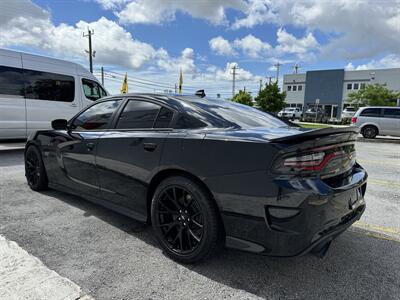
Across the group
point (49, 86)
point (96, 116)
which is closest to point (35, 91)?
point (49, 86)

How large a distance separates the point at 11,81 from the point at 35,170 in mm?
4823

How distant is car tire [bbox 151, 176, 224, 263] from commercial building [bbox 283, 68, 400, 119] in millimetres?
47301

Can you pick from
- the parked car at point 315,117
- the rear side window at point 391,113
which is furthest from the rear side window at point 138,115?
the parked car at point 315,117

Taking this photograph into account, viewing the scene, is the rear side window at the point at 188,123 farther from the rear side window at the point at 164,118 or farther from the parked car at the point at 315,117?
the parked car at the point at 315,117

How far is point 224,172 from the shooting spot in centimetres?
235

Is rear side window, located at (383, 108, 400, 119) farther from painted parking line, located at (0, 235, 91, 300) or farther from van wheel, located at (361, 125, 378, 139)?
painted parking line, located at (0, 235, 91, 300)

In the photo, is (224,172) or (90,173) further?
(90,173)

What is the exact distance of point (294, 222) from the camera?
210 centimetres

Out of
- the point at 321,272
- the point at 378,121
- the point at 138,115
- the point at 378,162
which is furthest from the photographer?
the point at 378,121

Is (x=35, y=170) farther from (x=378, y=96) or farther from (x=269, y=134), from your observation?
(x=378, y=96)

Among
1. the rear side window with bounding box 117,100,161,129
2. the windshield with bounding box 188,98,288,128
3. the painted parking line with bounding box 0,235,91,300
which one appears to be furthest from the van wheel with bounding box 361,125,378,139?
the painted parking line with bounding box 0,235,91,300

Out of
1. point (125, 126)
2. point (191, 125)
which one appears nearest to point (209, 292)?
point (191, 125)

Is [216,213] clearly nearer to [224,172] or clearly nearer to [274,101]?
[224,172]

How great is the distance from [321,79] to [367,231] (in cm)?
5171
